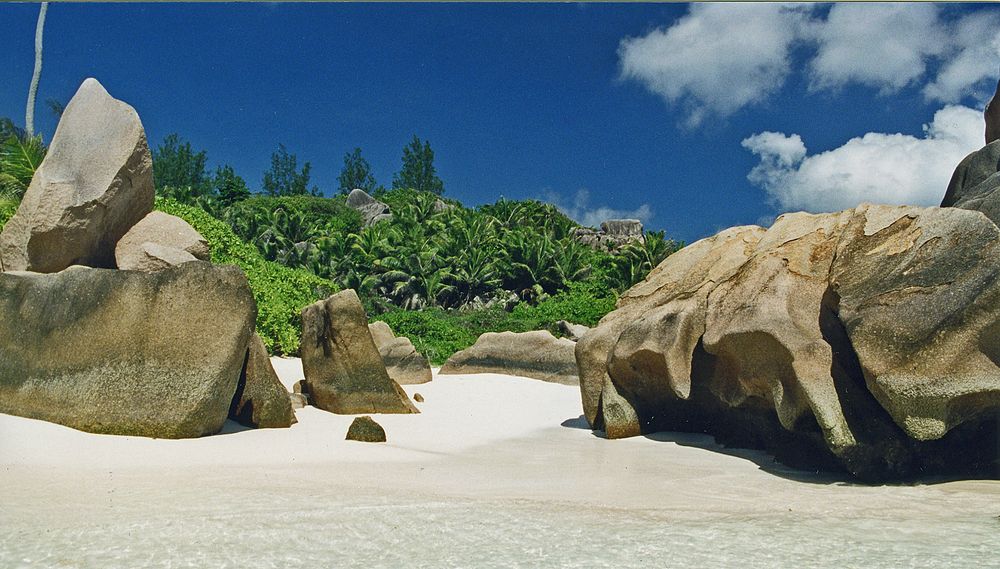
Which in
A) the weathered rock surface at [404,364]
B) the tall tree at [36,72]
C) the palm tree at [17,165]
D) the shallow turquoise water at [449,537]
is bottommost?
the shallow turquoise water at [449,537]

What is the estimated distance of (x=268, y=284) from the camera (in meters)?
15.2

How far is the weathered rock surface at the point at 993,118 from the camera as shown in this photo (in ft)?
29.3

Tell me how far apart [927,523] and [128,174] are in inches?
326

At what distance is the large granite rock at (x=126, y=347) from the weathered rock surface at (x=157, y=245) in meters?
1.46

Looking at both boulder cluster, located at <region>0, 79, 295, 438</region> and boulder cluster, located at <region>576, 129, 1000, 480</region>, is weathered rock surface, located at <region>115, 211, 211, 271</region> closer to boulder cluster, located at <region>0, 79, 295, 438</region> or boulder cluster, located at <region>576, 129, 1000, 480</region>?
boulder cluster, located at <region>0, 79, 295, 438</region>

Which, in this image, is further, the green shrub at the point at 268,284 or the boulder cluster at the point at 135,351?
the green shrub at the point at 268,284

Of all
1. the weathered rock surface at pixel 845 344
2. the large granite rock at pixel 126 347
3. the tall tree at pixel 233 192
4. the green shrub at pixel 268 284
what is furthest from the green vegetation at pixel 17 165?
the tall tree at pixel 233 192

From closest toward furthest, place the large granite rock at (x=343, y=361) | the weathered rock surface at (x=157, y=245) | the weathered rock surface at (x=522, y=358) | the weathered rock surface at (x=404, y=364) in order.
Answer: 1. the weathered rock surface at (x=157, y=245)
2. the large granite rock at (x=343, y=361)
3. the weathered rock surface at (x=404, y=364)
4. the weathered rock surface at (x=522, y=358)

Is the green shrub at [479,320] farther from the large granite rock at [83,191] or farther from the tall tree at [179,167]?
the tall tree at [179,167]

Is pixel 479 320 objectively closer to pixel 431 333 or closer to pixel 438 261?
pixel 431 333

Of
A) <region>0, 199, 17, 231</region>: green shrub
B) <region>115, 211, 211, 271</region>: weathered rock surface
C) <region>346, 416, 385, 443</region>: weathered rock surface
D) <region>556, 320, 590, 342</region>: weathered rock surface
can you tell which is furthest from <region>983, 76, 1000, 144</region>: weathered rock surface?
<region>556, 320, 590, 342</region>: weathered rock surface

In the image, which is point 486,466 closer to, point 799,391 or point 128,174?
point 799,391

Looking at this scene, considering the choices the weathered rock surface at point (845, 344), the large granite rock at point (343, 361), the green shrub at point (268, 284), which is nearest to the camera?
the weathered rock surface at point (845, 344)

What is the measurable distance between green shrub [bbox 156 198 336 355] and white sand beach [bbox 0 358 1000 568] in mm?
6571
